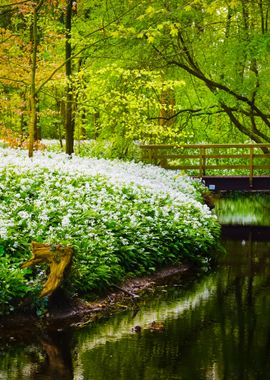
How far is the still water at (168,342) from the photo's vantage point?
787cm

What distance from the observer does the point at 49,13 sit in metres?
26.4

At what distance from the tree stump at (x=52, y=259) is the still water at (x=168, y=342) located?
85 cm

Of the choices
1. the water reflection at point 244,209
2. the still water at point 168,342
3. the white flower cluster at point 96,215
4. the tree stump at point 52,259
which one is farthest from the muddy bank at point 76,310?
the water reflection at point 244,209

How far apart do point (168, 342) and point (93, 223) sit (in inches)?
165

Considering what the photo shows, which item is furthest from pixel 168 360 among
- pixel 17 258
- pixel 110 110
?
pixel 110 110

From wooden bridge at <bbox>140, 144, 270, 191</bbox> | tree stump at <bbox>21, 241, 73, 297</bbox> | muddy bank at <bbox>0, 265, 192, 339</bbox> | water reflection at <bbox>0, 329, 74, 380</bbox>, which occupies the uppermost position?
wooden bridge at <bbox>140, 144, 270, 191</bbox>

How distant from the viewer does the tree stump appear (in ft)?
33.1

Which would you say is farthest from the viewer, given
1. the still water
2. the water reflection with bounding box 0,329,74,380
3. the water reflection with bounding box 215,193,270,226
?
the water reflection with bounding box 215,193,270,226

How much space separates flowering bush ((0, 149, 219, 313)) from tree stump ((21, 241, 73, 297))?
0.66 feet

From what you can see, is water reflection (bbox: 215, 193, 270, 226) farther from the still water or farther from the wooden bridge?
the still water

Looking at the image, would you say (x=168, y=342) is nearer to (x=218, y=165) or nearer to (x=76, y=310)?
(x=76, y=310)

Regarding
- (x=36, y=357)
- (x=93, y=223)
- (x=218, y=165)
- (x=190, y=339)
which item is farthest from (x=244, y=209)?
(x=36, y=357)

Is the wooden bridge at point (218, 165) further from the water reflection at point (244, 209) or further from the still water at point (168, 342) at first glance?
the still water at point (168, 342)

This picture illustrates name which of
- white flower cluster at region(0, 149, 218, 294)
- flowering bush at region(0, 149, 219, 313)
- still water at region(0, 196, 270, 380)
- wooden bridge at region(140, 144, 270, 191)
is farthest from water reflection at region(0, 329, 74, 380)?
wooden bridge at region(140, 144, 270, 191)
